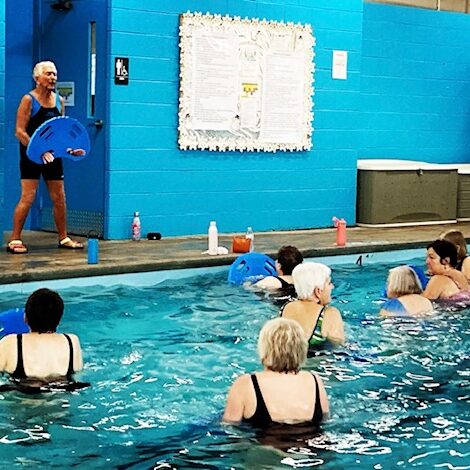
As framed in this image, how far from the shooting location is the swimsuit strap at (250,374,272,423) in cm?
438

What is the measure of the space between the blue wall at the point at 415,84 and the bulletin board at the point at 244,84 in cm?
181

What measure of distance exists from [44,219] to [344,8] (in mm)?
4558

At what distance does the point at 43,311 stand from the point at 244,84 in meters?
6.94

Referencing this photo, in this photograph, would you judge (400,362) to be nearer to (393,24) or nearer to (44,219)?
(44,219)

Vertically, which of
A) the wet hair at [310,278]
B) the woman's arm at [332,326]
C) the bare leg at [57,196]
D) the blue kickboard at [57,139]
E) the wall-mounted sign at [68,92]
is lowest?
the woman's arm at [332,326]

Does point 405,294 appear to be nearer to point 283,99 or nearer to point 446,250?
point 446,250

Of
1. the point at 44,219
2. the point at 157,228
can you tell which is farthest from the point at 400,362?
the point at 44,219

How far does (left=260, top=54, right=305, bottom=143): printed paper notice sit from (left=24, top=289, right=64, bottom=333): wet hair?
7.02 metres

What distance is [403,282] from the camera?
273 inches

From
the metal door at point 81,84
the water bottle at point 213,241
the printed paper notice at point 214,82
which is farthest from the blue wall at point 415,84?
the water bottle at point 213,241

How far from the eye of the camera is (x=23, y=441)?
14.8 ft

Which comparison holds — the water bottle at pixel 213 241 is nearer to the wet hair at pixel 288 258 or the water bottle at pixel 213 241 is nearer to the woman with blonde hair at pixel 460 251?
the wet hair at pixel 288 258

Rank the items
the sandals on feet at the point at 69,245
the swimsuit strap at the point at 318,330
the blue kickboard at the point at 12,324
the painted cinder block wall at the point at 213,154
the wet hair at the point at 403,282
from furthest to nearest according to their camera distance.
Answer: the painted cinder block wall at the point at 213,154
the sandals on feet at the point at 69,245
the wet hair at the point at 403,282
the swimsuit strap at the point at 318,330
the blue kickboard at the point at 12,324

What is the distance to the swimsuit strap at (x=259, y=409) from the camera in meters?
4.38
